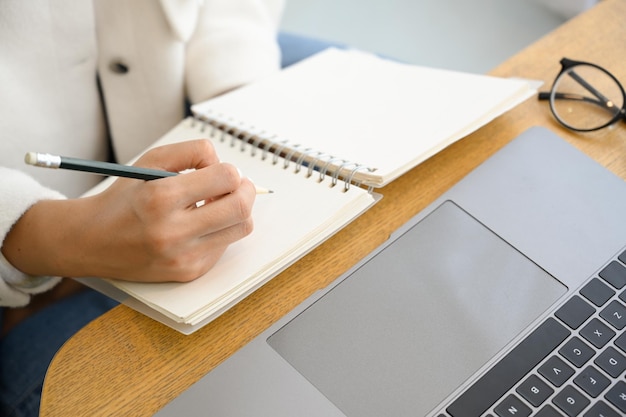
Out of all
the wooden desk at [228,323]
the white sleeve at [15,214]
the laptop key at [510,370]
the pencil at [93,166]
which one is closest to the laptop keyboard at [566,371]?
the laptop key at [510,370]

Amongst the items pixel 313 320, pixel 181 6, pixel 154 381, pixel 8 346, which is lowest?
pixel 8 346

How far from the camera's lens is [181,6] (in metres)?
0.72

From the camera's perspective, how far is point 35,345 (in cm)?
69

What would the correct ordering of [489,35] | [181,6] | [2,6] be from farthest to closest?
[489,35], [181,6], [2,6]

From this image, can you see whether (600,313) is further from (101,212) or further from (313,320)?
(101,212)

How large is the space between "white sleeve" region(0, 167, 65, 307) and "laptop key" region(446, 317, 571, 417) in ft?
1.34

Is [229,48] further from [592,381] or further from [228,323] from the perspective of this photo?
[592,381]

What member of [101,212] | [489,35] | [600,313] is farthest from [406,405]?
[489,35]

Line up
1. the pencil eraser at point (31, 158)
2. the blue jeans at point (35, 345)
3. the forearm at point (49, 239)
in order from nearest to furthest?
the pencil eraser at point (31, 158), the forearm at point (49, 239), the blue jeans at point (35, 345)

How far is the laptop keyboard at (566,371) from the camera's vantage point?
0.44 m

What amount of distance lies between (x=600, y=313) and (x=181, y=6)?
55 centimetres

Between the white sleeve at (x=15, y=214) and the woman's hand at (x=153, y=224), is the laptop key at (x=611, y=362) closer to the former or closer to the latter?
the woman's hand at (x=153, y=224)

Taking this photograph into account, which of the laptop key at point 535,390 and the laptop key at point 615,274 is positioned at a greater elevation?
the laptop key at point 615,274

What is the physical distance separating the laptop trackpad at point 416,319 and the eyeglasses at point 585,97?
7.6 inches
